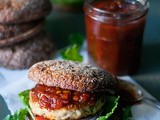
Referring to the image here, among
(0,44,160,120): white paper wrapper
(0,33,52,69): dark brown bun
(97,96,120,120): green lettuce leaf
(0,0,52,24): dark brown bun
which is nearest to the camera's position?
(97,96,120,120): green lettuce leaf

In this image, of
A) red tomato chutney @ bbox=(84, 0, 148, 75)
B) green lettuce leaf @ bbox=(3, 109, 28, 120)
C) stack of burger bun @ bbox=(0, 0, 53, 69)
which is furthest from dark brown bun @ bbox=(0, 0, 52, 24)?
green lettuce leaf @ bbox=(3, 109, 28, 120)

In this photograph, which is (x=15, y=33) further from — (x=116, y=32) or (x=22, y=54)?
(x=116, y=32)

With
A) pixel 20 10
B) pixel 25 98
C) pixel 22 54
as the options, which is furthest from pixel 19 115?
pixel 20 10

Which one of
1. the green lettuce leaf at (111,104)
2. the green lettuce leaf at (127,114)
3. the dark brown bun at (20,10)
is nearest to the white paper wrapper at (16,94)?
the green lettuce leaf at (127,114)

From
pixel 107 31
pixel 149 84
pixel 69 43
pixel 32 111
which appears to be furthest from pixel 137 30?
pixel 32 111

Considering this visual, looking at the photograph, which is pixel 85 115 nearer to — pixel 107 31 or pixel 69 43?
pixel 107 31

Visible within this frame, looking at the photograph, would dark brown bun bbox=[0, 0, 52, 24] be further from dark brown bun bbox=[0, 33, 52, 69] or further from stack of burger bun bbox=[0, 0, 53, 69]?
dark brown bun bbox=[0, 33, 52, 69]
